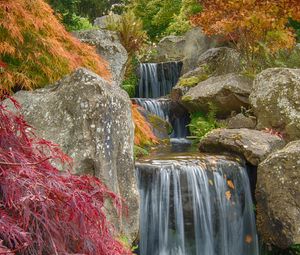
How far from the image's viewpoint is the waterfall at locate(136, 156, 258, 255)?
18.4 feet

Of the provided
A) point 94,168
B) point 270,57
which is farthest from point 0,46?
point 270,57

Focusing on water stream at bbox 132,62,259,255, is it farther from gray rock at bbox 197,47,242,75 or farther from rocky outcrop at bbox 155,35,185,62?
rocky outcrop at bbox 155,35,185,62

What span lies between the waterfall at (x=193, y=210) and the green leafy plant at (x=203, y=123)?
9.33 ft

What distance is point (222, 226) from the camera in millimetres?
5930

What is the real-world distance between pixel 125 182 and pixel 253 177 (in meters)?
2.96

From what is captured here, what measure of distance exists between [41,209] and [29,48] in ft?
10.7

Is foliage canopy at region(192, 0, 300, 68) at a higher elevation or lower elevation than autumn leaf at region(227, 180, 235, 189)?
higher

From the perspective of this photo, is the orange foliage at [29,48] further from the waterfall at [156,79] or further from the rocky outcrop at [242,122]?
the waterfall at [156,79]

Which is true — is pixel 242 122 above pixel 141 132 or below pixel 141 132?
above

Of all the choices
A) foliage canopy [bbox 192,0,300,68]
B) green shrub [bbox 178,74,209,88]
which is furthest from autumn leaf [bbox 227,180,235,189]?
green shrub [bbox 178,74,209,88]

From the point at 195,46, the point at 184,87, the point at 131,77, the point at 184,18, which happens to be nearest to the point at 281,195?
the point at 184,87

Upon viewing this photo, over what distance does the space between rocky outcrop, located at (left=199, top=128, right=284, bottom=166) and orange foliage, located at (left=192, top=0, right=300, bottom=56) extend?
302 cm

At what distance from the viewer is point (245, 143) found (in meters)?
6.70

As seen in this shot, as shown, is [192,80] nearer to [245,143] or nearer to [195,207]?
[245,143]
